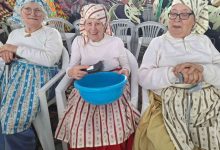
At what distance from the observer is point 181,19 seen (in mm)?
1694

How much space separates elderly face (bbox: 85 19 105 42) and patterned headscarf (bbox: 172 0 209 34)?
52cm

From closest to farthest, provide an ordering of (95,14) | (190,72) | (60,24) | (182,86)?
(190,72) < (182,86) < (95,14) < (60,24)

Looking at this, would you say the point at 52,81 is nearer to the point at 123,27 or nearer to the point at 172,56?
the point at 172,56

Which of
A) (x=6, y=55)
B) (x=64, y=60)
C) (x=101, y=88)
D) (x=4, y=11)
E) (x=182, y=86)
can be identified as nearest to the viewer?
(x=101, y=88)

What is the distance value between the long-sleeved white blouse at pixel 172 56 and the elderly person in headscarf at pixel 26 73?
2.35ft

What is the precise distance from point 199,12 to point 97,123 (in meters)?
0.94

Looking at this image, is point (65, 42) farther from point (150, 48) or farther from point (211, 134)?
point (211, 134)

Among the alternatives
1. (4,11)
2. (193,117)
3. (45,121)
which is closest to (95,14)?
(45,121)

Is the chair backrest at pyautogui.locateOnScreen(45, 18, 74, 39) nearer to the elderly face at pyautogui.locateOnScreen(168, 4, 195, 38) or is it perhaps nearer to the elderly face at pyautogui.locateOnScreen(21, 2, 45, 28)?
the elderly face at pyautogui.locateOnScreen(21, 2, 45, 28)

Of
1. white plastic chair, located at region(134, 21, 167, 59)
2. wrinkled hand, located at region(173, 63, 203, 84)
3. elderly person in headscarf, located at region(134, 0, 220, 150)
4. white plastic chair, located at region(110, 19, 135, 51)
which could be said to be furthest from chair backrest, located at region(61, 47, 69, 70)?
white plastic chair, located at region(134, 21, 167, 59)

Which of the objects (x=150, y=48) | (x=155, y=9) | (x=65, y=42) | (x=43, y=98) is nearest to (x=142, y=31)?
(x=155, y=9)

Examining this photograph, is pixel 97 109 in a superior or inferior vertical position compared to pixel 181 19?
inferior

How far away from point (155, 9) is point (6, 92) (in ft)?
6.91

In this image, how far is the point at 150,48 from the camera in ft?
5.93
